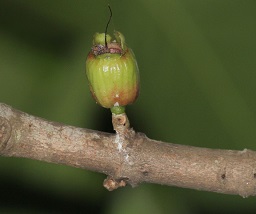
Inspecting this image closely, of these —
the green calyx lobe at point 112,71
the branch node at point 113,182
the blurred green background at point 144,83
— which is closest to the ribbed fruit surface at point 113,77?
the green calyx lobe at point 112,71

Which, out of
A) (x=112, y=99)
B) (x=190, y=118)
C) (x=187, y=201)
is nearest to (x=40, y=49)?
(x=190, y=118)

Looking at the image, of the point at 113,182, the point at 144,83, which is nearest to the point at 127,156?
the point at 113,182

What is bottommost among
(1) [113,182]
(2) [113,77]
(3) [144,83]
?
(1) [113,182]

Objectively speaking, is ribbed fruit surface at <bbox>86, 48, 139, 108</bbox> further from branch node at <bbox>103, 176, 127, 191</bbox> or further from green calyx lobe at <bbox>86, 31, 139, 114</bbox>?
branch node at <bbox>103, 176, 127, 191</bbox>

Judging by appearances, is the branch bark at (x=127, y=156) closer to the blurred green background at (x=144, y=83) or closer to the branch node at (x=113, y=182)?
the branch node at (x=113, y=182)

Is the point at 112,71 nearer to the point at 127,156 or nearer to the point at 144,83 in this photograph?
the point at 127,156

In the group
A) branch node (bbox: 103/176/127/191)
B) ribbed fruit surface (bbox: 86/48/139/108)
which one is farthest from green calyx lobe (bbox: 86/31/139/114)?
branch node (bbox: 103/176/127/191)

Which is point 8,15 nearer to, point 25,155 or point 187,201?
point 187,201
